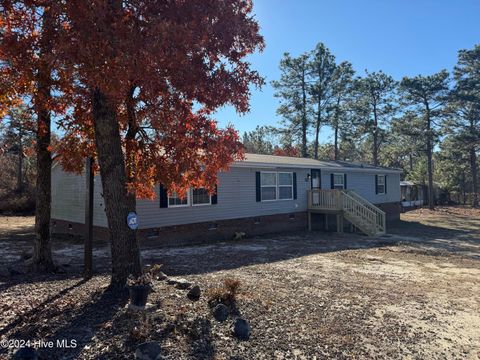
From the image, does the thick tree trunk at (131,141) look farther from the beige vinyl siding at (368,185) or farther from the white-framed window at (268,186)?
the beige vinyl siding at (368,185)

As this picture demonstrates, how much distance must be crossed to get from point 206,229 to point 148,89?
9134mm

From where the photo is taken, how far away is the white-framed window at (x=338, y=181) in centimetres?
1895

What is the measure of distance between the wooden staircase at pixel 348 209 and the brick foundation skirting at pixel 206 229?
3.13 ft

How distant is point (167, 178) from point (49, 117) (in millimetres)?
3057

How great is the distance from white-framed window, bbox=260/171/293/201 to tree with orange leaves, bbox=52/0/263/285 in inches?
342

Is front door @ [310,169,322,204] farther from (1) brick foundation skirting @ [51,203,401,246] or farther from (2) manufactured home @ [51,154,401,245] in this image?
(1) brick foundation skirting @ [51,203,401,246]

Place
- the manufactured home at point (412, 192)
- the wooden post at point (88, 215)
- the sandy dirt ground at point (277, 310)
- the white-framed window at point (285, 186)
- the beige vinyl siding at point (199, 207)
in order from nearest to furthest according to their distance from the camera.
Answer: the sandy dirt ground at point (277, 310) < the wooden post at point (88, 215) < the beige vinyl siding at point (199, 207) < the white-framed window at point (285, 186) < the manufactured home at point (412, 192)

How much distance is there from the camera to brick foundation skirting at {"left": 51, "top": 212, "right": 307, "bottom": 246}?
11922 millimetres

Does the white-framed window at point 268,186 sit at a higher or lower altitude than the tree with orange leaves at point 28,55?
lower

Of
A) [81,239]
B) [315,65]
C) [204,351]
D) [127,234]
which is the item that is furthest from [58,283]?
[315,65]

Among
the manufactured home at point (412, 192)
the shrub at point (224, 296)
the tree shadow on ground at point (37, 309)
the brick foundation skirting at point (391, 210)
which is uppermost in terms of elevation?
the manufactured home at point (412, 192)

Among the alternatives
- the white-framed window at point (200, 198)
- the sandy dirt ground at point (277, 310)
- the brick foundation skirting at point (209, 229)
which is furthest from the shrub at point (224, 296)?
the white-framed window at point (200, 198)

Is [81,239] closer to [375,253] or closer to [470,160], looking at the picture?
[375,253]

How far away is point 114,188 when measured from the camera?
210 inches
